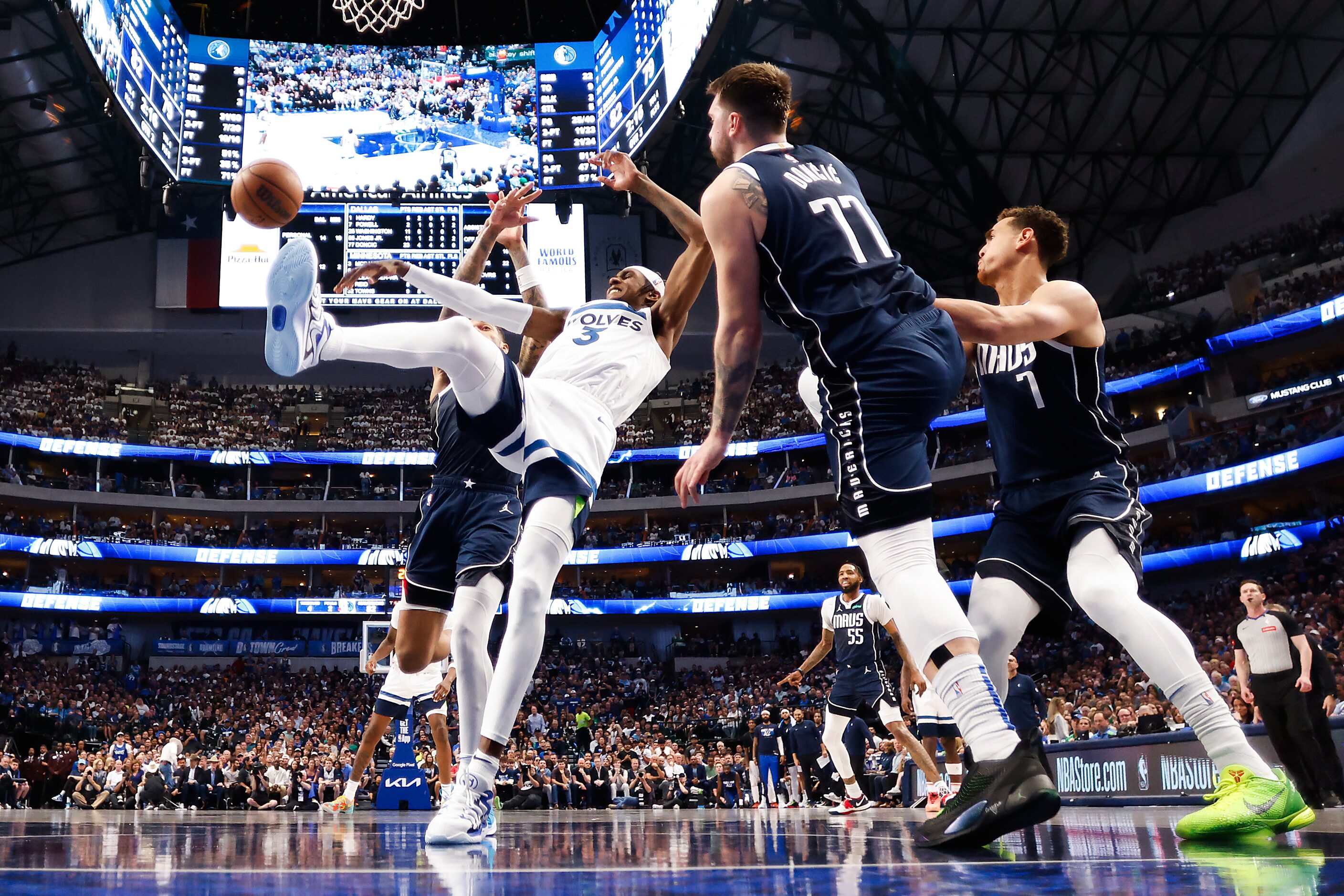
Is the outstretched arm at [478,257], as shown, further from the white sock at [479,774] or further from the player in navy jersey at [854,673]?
the player in navy jersey at [854,673]

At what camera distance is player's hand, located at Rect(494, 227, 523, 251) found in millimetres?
4812

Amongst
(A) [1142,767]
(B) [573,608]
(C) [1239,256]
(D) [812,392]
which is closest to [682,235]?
(D) [812,392]

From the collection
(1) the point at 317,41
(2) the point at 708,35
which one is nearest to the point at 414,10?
(1) the point at 317,41

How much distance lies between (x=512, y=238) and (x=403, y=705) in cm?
295

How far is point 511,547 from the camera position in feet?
16.5

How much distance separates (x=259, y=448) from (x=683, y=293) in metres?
36.0

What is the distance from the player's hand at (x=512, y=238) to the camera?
481 cm

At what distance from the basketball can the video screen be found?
23.3 metres

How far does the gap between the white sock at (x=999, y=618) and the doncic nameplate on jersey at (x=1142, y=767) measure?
5619mm

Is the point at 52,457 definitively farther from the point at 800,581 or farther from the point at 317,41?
the point at 800,581

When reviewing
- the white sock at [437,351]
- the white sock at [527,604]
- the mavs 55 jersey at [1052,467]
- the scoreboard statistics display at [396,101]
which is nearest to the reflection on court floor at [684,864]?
the white sock at [527,604]

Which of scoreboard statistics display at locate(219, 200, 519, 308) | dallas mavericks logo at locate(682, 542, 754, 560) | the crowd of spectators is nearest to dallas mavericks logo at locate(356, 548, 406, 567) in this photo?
scoreboard statistics display at locate(219, 200, 519, 308)

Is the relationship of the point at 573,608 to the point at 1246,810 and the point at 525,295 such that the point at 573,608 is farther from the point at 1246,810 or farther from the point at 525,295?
the point at 1246,810

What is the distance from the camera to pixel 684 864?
250 cm
